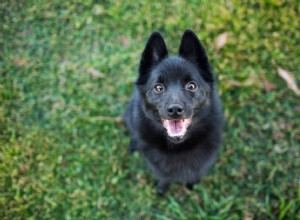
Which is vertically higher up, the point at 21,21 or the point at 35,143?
the point at 21,21

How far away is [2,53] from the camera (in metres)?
4.11

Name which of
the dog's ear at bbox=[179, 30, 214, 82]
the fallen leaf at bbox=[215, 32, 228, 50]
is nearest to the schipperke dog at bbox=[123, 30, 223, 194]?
the dog's ear at bbox=[179, 30, 214, 82]

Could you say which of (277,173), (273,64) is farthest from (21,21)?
(277,173)

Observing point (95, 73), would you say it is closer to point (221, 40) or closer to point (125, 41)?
point (125, 41)

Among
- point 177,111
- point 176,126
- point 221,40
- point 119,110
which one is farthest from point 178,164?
point 221,40

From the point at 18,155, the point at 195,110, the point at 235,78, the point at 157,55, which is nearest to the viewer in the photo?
the point at 195,110

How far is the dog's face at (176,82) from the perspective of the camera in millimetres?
2514

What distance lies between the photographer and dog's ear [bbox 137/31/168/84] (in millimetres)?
2619

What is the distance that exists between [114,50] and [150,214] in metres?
2.33

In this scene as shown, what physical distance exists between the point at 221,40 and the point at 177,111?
2062mm

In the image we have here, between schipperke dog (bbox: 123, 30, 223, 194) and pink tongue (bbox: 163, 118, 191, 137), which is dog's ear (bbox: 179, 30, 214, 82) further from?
pink tongue (bbox: 163, 118, 191, 137)

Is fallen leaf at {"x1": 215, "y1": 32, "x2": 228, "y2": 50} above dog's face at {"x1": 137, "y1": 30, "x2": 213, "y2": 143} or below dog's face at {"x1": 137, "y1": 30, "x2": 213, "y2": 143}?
above

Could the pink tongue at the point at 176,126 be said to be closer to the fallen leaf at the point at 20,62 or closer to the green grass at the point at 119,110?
the green grass at the point at 119,110

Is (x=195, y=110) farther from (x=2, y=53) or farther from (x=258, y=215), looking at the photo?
(x=2, y=53)
